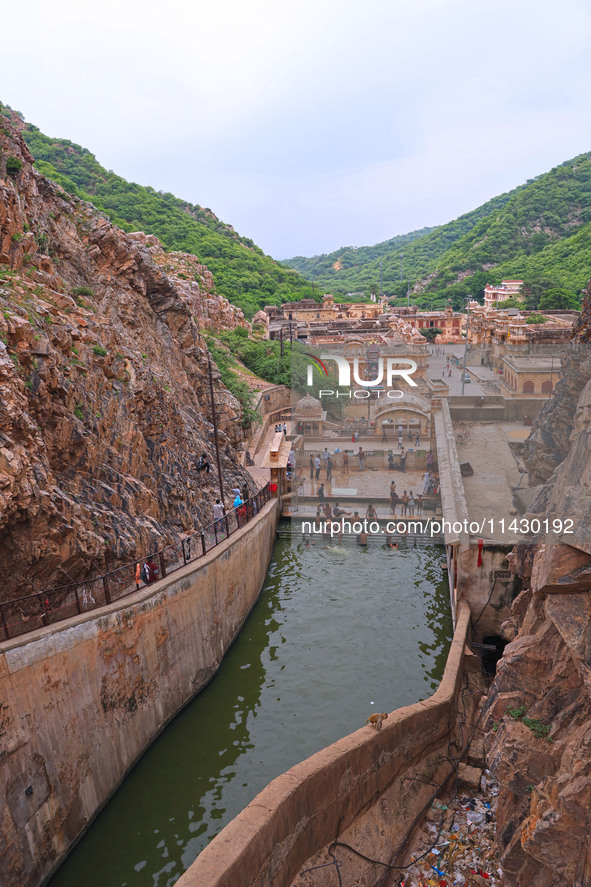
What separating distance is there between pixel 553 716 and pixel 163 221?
72.1 metres

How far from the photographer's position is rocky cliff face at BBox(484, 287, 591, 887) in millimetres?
6602

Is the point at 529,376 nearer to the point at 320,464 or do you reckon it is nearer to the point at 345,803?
the point at 320,464

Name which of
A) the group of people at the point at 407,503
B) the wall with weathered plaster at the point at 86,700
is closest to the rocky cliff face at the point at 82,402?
the wall with weathered plaster at the point at 86,700

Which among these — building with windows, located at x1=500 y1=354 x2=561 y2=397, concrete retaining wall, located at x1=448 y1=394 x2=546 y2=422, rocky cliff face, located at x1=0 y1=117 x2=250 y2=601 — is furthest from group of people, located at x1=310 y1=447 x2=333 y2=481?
building with windows, located at x1=500 y1=354 x2=561 y2=397

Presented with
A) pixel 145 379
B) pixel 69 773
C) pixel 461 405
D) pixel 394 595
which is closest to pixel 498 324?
pixel 461 405

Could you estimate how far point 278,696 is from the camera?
45.0 feet

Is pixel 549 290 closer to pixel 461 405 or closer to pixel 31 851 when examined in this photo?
pixel 461 405

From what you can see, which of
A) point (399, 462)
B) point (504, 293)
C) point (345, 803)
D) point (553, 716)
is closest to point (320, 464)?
point (399, 462)

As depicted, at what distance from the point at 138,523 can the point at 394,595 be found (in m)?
8.92

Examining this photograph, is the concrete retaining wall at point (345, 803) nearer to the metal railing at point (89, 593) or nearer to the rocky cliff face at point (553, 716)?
the rocky cliff face at point (553, 716)

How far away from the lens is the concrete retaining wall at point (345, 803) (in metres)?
6.66

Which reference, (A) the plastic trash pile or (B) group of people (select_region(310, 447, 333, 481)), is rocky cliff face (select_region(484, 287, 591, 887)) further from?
(B) group of people (select_region(310, 447, 333, 481))

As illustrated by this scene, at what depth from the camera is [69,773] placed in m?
9.41

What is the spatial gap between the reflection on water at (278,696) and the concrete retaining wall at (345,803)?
223cm
